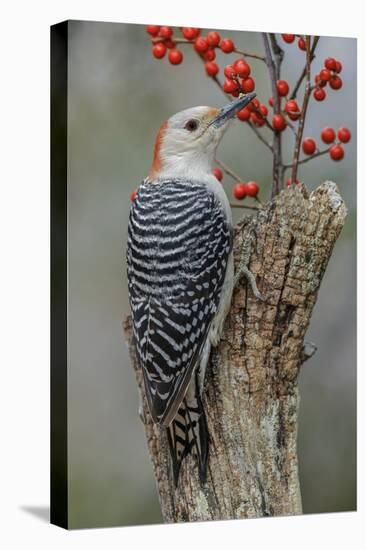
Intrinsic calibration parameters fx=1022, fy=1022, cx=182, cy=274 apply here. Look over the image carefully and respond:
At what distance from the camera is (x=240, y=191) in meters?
6.80

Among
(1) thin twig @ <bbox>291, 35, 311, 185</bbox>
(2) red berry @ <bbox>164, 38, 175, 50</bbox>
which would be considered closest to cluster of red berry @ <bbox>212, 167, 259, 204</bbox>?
(1) thin twig @ <bbox>291, 35, 311, 185</bbox>

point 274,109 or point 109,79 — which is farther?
point 274,109

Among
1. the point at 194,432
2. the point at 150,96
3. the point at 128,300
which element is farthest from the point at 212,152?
the point at 194,432

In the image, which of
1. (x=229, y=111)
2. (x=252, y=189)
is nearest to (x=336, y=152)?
(x=252, y=189)

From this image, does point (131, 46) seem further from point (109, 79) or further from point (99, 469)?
point (99, 469)

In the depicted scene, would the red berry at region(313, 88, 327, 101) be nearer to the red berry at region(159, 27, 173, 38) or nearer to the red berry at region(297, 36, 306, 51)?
the red berry at region(297, 36, 306, 51)

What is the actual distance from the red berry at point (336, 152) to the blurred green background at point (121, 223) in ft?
0.15

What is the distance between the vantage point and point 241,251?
667cm

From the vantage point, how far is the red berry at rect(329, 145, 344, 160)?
7105mm

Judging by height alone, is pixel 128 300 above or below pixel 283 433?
above

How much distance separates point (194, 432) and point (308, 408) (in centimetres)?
97

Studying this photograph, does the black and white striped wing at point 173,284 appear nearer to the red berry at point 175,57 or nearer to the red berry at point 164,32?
the red berry at point 175,57

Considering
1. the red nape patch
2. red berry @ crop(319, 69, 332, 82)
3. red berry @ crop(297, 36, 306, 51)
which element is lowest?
the red nape patch

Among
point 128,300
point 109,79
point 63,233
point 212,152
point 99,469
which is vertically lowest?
point 99,469
